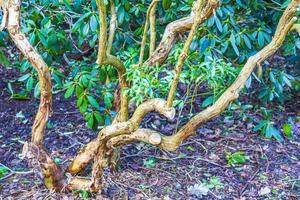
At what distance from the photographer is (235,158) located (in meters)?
2.73

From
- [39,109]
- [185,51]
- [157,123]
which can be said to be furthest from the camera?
[157,123]

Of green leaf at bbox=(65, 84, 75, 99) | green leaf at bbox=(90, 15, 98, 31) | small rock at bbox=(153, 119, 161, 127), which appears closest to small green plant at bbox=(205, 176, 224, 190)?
small rock at bbox=(153, 119, 161, 127)

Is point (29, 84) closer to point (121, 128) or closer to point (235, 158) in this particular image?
point (121, 128)

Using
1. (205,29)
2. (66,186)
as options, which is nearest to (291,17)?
(205,29)

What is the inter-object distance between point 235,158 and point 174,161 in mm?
356

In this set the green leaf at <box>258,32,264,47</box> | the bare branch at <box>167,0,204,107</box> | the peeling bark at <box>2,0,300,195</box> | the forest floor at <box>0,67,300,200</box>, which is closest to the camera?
the bare branch at <box>167,0,204,107</box>

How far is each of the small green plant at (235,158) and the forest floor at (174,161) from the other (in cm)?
2

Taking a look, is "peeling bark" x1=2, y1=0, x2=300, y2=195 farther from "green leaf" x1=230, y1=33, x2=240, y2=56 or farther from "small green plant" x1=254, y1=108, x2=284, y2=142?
"small green plant" x1=254, y1=108, x2=284, y2=142

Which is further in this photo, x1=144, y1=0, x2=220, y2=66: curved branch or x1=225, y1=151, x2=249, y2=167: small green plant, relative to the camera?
x1=225, y1=151, x2=249, y2=167: small green plant

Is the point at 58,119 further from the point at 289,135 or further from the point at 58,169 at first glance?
the point at 289,135

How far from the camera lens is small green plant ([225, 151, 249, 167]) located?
271cm

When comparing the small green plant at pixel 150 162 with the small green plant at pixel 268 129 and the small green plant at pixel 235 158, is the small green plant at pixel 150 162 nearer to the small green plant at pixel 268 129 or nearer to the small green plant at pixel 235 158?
the small green plant at pixel 235 158

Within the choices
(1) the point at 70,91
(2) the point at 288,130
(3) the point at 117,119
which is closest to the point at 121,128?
(3) the point at 117,119

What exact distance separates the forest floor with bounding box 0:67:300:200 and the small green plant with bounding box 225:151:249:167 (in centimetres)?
2
